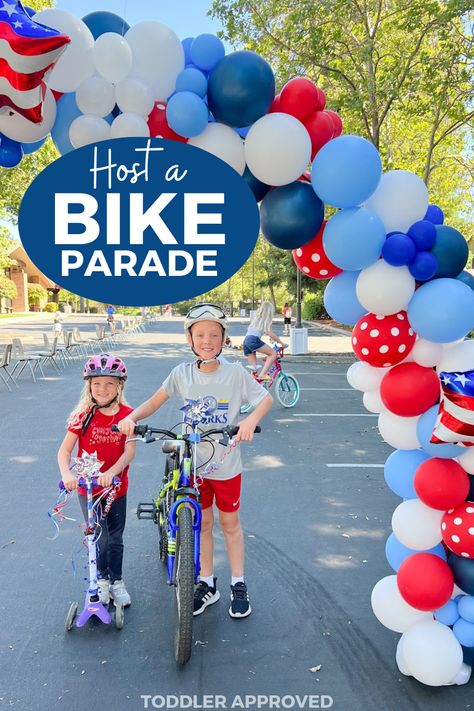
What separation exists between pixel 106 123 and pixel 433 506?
255 cm

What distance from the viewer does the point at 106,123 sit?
285cm

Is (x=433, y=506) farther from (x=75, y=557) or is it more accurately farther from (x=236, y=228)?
(x=75, y=557)

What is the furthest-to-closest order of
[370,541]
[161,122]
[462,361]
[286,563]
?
[370,541]
[286,563]
[161,122]
[462,361]

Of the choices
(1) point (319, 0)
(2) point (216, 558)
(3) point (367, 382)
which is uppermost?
(1) point (319, 0)

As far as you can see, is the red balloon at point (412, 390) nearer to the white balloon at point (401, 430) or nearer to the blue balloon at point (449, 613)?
the white balloon at point (401, 430)

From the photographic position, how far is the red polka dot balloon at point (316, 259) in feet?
9.73

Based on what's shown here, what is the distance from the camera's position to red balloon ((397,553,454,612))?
2.76 metres

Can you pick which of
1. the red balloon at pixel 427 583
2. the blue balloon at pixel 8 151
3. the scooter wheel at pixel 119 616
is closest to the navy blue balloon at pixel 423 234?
the red balloon at pixel 427 583

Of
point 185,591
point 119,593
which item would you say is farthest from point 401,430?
point 119,593

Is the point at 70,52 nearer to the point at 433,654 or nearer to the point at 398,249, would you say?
the point at 398,249

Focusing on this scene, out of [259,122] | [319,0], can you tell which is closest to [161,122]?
[259,122]

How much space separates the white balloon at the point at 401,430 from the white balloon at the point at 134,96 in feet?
6.71

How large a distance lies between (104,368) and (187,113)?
1524 mm

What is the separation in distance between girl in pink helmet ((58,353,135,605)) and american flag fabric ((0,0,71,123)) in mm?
1532
